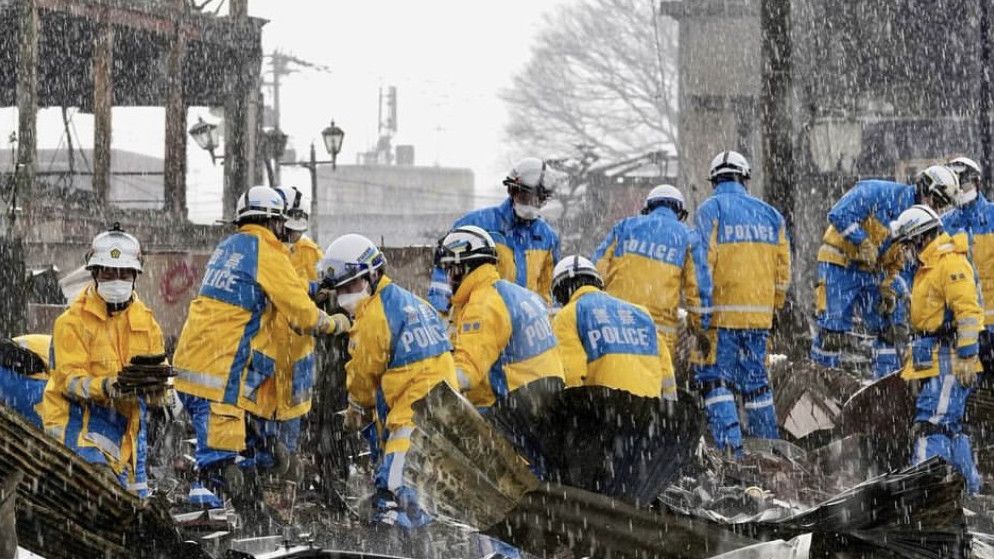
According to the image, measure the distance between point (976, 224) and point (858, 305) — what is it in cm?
120

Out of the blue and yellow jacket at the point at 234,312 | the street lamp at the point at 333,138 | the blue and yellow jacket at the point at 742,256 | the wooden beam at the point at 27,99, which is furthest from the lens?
the street lamp at the point at 333,138

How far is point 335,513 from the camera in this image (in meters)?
8.64

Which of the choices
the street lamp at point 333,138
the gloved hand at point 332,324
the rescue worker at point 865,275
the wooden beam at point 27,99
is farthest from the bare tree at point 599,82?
the gloved hand at point 332,324

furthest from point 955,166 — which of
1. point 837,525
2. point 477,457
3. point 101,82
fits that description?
point 101,82

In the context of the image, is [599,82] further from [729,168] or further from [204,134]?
[729,168]

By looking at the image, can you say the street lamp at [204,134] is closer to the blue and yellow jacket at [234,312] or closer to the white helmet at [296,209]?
the white helmet at [296,209]

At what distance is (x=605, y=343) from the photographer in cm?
721

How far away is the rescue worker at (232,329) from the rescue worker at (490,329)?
148 cm

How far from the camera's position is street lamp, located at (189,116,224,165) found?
2311cm

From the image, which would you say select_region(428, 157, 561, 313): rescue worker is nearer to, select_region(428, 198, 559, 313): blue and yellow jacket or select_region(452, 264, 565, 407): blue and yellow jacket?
select_region(428, 198, 559, 313): blue and yellow jacket

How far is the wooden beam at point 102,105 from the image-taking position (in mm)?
21328

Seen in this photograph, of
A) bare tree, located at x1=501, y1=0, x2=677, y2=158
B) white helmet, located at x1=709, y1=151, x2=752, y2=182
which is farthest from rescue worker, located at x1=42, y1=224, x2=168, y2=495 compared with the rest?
bare tree, located at x1=501, y1=0, x2=677, y2=158

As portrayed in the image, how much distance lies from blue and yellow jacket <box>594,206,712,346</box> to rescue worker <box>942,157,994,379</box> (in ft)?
6.46

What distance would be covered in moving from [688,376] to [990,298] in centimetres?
226
